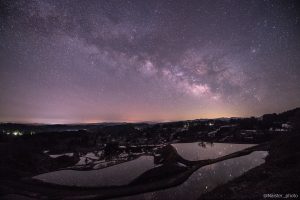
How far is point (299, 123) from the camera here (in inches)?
2581

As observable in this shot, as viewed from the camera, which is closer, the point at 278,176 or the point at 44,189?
the point at 278,176

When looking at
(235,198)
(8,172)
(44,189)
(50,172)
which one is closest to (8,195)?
(44,189)

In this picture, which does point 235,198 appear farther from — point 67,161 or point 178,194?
point 67,161

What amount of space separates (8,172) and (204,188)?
47.9 m

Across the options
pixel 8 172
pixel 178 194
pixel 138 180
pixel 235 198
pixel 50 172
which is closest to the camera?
pixel 235 198

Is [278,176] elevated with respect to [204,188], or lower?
elevated

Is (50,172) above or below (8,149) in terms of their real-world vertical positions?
below

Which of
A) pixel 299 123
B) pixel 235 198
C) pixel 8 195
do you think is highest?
pixel 299 123

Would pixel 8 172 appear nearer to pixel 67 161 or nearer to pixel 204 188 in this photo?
pixel 67 161

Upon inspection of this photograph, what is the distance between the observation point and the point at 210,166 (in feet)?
187

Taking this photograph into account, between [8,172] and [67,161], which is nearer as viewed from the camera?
[8,172]

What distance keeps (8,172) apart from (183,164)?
4428cm

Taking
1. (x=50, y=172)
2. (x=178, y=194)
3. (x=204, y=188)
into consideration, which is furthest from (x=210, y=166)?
(x=50, y=172)

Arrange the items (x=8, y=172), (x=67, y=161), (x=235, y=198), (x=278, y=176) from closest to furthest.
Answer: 1. (x=235, y=198)
2. (x=278, y=176)
3. (x=8, y=172)
4. (x=67, y=161)
